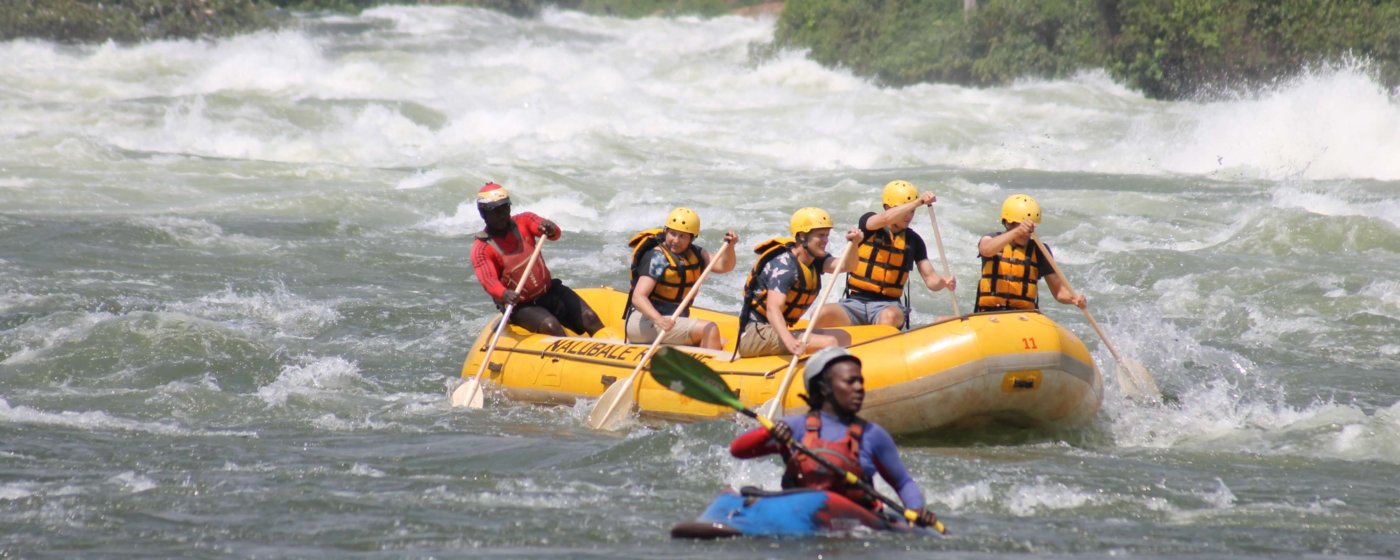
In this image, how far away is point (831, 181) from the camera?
733 inches

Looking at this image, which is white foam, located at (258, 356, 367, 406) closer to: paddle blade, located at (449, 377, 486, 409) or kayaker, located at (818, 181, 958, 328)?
paddle blade, located at (449, 377, 486, 409)

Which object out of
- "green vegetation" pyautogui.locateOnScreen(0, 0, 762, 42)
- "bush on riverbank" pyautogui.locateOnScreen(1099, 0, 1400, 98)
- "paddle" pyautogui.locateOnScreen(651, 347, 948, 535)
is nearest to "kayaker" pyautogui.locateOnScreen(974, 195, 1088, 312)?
"paddle" pyautogui.locateOnScreen(651, 347, 948, 535)

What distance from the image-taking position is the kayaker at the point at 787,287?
6934 millimetres

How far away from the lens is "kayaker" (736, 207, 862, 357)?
6.93 metres

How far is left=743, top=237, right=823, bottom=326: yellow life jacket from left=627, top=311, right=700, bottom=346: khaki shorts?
641 millimetres

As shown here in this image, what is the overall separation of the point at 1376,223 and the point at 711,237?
23.5ft

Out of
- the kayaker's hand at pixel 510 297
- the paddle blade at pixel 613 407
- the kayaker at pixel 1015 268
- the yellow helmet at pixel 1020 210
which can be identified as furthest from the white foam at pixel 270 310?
the yellow helmet at pixel 1020 210

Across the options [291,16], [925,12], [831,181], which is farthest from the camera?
[291,16]

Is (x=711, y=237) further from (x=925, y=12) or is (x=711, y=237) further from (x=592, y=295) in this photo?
(x=925, y=12)

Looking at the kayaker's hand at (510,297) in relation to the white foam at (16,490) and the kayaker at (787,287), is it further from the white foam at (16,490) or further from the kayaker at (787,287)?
the white foam at (16,490)

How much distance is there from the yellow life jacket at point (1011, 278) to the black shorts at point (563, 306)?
2.76m

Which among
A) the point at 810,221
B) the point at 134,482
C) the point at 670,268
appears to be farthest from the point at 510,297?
the point at 134,482

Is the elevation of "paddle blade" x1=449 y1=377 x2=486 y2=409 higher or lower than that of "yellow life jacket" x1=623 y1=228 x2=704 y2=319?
lower

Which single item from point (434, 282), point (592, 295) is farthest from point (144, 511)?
point (434, 282)
